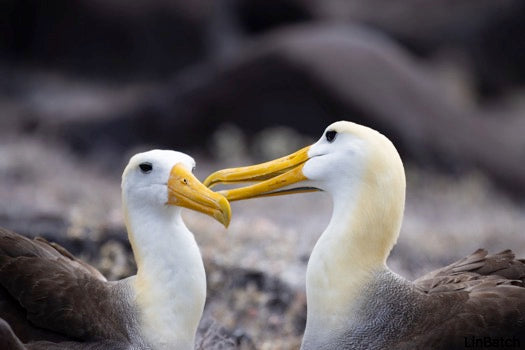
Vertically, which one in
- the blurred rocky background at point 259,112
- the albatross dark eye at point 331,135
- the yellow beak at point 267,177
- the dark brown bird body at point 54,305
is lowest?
the dark brown bird body at point 54,305

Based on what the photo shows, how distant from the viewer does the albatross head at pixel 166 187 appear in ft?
12.0

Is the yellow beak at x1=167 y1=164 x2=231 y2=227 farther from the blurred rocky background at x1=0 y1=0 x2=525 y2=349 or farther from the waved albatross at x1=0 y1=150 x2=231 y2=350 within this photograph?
the blurred rocky background at x1=0 y1=0 x2=525 y2=349

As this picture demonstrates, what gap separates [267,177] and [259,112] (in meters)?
6.42

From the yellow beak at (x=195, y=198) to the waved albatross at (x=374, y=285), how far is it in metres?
0.37

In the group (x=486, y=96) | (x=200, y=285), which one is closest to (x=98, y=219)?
(x=200, y=285)

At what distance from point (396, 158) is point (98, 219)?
3007mm

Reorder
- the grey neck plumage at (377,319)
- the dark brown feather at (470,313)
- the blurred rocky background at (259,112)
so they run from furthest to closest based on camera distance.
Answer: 1. the blurred rocky background at (259,112)
2. the grey neck plumage at (377,319)
3. the dark brown feather at (470,313)

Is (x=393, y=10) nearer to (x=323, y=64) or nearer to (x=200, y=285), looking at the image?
(x=323, y=64)

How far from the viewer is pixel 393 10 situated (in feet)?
41.0

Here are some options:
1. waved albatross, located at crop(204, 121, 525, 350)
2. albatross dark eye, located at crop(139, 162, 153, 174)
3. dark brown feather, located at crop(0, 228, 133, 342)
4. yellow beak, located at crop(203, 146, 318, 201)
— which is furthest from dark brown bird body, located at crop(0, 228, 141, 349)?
waved albatross, located at crop(204, 121, 525, 350)

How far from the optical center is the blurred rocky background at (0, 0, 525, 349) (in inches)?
232

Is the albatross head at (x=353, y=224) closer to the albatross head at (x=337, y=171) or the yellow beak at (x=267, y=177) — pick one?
the albatross head at (x=337, y=171)

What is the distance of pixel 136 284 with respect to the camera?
374 cm

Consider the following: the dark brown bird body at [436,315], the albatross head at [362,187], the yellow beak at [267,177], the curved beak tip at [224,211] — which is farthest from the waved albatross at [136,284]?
the dark brown bird body at [436,315]
